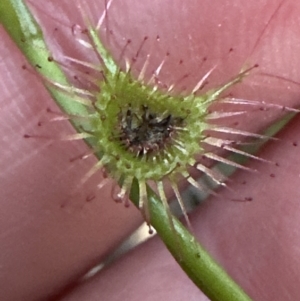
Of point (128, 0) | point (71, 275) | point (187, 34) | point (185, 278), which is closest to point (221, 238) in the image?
point (185, 278)

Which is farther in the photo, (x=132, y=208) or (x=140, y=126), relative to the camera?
(x=132, y=208)

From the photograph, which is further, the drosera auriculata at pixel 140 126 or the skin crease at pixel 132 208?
the skin crease at pixel 132 208

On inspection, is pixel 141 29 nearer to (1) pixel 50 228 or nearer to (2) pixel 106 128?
(2) pixel 106 128

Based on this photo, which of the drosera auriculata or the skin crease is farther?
the skin crease

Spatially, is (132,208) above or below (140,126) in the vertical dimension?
below
